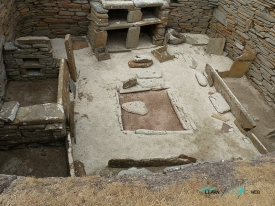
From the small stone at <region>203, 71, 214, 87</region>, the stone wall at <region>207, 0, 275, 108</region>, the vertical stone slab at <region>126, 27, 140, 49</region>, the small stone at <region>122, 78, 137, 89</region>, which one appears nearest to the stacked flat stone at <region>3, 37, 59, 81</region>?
the small stone at <region>122, 78, 137, 89</region>

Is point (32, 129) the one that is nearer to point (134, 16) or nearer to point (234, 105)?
point (234, 105)

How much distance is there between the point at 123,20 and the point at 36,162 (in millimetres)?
4890

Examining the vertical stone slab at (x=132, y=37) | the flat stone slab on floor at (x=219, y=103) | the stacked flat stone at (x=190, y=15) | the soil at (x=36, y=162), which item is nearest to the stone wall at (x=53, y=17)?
the vertical stone slab at (x=132, y=37)

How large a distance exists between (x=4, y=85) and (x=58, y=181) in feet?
12.2

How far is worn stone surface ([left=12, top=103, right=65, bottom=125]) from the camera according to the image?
3623 millimetres

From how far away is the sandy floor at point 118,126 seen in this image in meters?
4.65

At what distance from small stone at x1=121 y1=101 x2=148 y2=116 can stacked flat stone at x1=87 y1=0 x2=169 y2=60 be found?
2.01 meters

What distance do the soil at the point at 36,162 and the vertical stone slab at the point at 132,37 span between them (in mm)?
4238

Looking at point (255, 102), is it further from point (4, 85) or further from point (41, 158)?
point (4, 85)

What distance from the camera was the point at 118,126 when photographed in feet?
16.8

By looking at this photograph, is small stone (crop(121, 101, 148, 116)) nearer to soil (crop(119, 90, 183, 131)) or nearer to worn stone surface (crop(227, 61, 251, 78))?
soil (crop(119, 90, 183, 131))

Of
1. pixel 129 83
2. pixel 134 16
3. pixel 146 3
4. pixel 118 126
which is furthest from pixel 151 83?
pixel 146 3

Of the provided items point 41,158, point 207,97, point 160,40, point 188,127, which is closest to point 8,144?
point 41,158

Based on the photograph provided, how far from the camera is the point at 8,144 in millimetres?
3916
